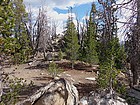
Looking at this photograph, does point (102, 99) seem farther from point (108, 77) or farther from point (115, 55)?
point (115, 55)

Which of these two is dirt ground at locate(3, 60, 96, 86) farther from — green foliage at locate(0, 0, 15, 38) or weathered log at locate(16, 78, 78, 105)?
green foliage at locate(0, 0, 15, 38)

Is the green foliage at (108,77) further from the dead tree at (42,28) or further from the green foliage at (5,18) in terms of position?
the dead tree at (42,28)

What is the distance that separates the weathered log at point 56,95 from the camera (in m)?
8.43

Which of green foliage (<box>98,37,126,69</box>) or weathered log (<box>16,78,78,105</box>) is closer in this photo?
weathered log (<box>16,78,78,105</box>)

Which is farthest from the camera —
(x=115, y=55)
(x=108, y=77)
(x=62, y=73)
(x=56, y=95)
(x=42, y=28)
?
(x=42, y=28)

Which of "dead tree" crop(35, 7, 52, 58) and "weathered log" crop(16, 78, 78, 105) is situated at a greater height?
"dead tree" crop(35, 7, 52, 58)

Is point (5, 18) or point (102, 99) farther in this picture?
point (102, 99)

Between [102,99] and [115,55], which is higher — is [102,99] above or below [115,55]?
below

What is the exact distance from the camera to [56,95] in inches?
333

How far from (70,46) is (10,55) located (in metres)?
24.3

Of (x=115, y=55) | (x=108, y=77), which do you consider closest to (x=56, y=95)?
(x=108, y=77)

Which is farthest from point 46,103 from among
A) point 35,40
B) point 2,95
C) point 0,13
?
point 35,40

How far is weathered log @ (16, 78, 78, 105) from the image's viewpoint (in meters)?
8.43

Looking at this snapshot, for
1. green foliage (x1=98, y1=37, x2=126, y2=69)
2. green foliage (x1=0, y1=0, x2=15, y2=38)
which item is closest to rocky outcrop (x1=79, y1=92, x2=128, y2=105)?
green foliage (x1=98, y1=37, x2=126, y2=69)
